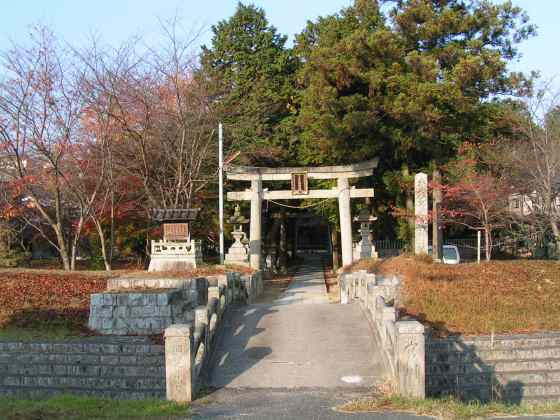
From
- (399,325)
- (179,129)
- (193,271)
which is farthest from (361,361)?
(179,129)

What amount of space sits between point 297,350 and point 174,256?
32.9 ft

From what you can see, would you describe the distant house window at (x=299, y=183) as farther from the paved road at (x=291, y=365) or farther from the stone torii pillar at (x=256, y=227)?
the paved road at (x=291, y=365)

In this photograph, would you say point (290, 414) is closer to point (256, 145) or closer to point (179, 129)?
point (179, 129)

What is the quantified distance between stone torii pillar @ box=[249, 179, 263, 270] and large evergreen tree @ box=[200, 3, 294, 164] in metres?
2.77

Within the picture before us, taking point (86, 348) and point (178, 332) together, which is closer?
point (178, 332)

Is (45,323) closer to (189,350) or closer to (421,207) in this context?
(189,350)

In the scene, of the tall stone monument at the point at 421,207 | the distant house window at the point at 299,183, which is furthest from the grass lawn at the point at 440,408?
the distant house window at the point at 299,183

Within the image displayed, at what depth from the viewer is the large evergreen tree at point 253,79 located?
29734 mm

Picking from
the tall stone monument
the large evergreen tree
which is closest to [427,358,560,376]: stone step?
the tall stone monument

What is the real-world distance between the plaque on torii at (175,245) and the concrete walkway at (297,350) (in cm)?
605

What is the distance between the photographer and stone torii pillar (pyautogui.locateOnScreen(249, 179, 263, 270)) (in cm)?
2620

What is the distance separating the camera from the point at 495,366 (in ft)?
36.9

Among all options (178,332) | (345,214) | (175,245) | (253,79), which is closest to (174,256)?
(175,245)

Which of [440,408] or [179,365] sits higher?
[179,365]
